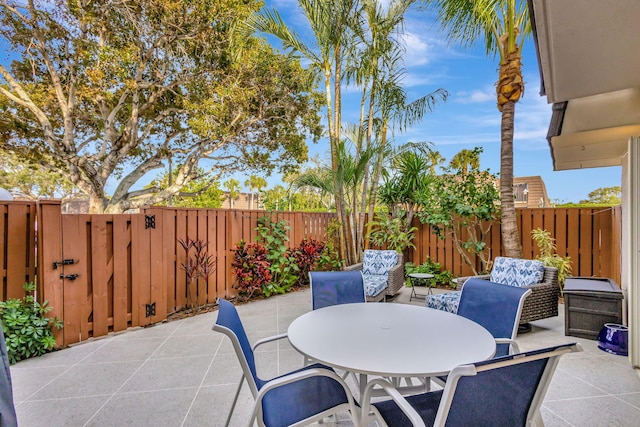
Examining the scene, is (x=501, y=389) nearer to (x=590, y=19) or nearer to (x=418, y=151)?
(x=590, y=19)

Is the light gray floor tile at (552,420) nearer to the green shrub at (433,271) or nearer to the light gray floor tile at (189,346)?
the light gray floor tile at (189,346)

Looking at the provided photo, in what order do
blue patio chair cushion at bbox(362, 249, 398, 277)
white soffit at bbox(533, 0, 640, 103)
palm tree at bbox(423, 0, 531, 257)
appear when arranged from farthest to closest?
1. blue patio chair cushion at bbox(362, 249, 398, 277)
2. palm tree at bbox(423, 0, 531, 257)
3. white soffit at bbox(533, 0, 640, 103)

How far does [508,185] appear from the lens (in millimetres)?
4695

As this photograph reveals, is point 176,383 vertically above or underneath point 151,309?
underneath

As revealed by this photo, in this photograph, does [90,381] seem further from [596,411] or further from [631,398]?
[631,398]

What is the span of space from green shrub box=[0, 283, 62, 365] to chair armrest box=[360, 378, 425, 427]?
3.34 metres

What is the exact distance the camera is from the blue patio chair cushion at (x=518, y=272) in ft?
12.0

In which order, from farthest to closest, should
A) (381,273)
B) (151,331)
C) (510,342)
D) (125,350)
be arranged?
(381,273), (151,331), (125,350), (510,342)

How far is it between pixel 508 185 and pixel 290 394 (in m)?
4.57

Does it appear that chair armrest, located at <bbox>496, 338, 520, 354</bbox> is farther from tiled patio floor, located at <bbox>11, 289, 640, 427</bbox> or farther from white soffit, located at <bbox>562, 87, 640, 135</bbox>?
white soffit, located at <bbox>562, 87, 640, 135</bbox>


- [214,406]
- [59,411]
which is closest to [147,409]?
[214,406]

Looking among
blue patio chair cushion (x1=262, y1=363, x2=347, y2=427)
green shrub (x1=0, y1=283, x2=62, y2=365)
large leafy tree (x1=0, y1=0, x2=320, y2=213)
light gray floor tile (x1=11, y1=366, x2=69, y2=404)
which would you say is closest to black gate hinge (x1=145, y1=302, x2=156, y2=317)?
green shrub (x1=0, y1=283, x2=62, y2=365)

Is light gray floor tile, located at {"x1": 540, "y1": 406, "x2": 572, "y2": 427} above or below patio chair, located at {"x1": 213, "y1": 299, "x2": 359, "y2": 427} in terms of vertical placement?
below

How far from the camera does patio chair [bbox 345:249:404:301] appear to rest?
4.30m
